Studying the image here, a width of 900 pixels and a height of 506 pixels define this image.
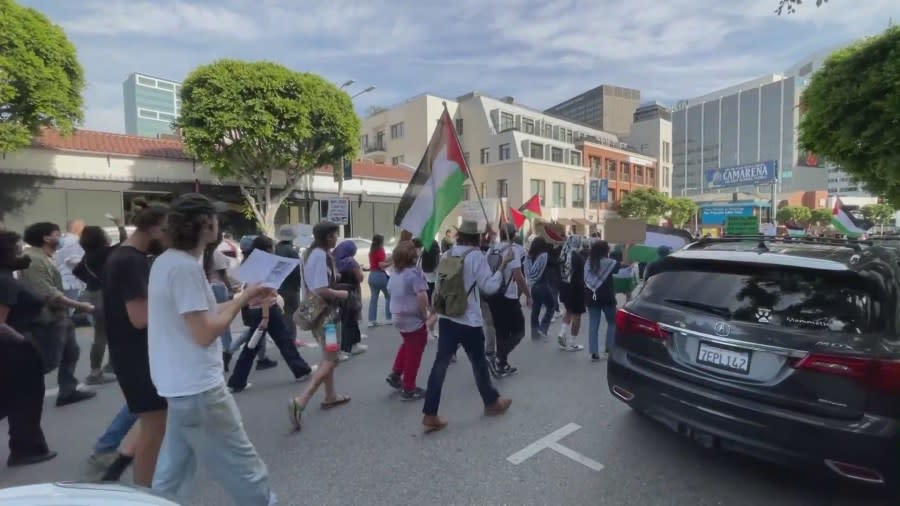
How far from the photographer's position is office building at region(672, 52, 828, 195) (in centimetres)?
7450

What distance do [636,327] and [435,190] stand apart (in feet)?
7.79

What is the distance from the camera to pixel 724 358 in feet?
9.49

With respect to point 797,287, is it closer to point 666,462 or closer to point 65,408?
point 666,462

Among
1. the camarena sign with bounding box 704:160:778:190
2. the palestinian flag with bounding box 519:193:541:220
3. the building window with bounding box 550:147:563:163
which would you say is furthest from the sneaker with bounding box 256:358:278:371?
the building window with bounding box 550:147:563:163

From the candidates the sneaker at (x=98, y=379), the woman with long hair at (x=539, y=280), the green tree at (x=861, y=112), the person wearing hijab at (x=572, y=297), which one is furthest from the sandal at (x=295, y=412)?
the green tree at (x=861, y=112)

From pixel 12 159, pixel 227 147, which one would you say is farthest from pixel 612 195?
pixel 12 159

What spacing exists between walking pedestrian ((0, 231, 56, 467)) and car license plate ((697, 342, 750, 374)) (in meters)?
4.55

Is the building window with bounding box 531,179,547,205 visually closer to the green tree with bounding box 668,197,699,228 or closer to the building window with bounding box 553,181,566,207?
the building window with bounding box 553,181,566,207

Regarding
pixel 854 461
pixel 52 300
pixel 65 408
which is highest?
pixel 52 300

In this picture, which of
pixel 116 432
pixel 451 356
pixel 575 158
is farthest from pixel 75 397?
pixel 575 158

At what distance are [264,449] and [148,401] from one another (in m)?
1.31

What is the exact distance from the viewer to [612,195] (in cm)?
Answer: 4778

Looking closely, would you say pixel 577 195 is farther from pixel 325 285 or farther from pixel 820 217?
pixel 325 285

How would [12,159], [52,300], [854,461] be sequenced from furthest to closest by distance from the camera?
[12,159]
[52,300]
[854,461]
